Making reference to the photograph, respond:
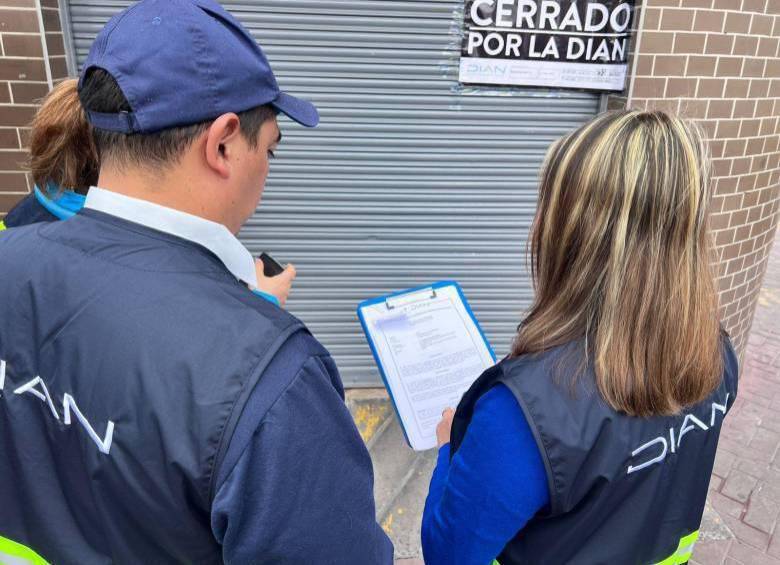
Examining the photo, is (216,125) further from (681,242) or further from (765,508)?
(765,508)

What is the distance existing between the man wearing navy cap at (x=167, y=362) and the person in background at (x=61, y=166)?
2.96ft

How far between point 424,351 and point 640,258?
1.52 meters

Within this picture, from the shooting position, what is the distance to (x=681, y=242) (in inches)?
53.5

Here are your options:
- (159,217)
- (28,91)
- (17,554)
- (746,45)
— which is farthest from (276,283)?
(746,45)

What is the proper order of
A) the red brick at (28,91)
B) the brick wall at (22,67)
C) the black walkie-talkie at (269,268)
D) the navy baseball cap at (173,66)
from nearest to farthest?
the navy baseball cap at (173,66)
the black walkie-talkie at (269,268)
the brick wall at (22,67)
the red brick at (28,91)

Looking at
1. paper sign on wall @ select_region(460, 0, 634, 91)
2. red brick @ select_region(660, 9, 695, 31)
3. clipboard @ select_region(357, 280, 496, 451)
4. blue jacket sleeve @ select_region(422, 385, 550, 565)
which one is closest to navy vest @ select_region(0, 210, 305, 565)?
blue jacket sleeve @ select_region(422, 385, 550, 565)

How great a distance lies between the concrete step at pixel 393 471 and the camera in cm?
327

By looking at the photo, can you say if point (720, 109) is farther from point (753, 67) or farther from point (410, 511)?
point (410, 511)

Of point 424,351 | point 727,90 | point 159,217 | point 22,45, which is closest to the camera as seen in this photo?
point 159,217

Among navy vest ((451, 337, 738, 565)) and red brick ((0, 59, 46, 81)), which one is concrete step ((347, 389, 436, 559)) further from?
red brick ((0, 59, 46, 81))

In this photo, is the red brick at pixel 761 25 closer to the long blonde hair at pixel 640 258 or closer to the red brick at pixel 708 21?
the red brick at pixel 708 21

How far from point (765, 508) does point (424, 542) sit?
2830 mm

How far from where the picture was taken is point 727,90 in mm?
3592

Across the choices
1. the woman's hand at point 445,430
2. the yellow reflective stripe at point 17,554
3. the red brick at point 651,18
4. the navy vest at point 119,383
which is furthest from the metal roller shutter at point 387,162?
the yellow reflective stripe at point 17,554
